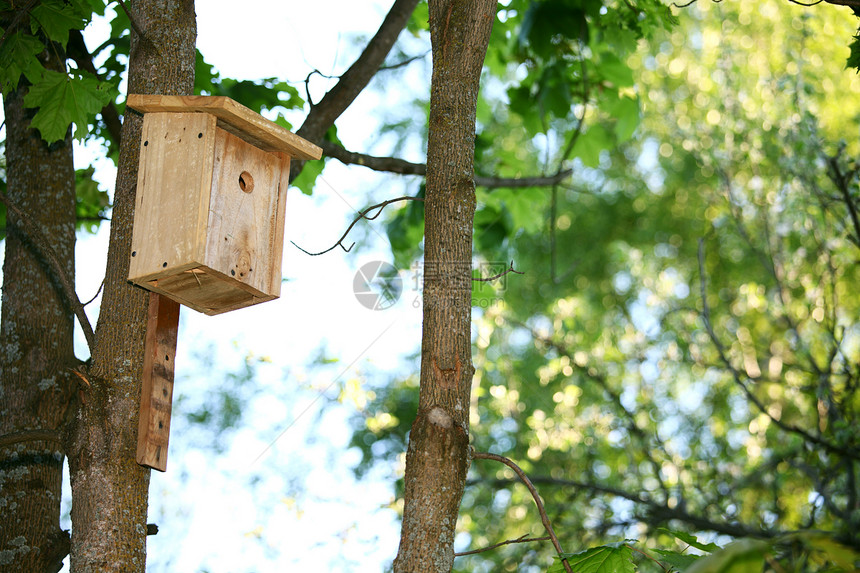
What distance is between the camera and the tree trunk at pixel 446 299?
1.93 metres

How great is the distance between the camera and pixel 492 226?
14.7 feet

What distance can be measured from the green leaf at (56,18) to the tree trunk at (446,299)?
115 cm

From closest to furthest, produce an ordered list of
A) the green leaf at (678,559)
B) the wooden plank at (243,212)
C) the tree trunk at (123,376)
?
the green leaf at (678,559) → the tree trunk at (123,376) → the wooden plank at (243,212)

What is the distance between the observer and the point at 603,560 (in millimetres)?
1965

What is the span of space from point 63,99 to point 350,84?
1047mm

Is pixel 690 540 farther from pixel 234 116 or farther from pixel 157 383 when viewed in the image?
pixel 234 116

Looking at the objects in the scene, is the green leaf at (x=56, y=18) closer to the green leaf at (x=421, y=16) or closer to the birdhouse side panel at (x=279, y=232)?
the birdhouse side panel at (x=279, y=232)

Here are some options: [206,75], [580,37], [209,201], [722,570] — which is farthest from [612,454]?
[722,570]

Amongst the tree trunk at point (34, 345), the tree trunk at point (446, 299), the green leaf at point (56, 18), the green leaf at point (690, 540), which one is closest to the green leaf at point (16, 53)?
the green leaf at point (56, 18)

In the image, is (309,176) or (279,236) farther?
(309,176)

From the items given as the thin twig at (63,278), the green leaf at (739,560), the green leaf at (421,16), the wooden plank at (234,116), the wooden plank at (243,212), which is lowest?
the green leaf at (739,560)

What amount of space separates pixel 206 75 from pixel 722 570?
116 inches
